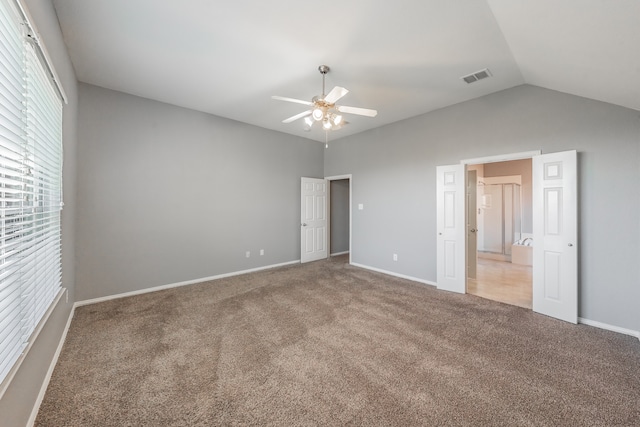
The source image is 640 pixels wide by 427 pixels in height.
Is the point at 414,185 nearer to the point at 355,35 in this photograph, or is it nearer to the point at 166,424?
the point at 355,35

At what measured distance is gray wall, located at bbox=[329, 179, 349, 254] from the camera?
6.81 meters

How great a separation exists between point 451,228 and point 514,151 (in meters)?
1.35

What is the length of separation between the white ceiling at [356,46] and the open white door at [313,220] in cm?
264

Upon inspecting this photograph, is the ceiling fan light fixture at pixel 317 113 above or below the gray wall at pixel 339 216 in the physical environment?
above

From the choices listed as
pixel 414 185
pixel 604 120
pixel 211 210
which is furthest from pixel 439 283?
pixel 211 210

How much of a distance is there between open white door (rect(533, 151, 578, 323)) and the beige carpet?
0.84 feet

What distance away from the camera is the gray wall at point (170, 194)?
3389 mm

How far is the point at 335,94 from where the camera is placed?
2.46 metres

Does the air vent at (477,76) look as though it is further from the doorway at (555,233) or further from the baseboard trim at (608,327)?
the baseboard trim at (608,327)

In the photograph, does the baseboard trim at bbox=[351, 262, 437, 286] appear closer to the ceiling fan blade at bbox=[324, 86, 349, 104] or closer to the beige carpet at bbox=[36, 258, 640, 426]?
the beige carpet at bbox=[36, 258, 640, 426]

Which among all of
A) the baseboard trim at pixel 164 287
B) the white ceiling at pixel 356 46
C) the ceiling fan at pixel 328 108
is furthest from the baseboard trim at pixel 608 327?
the baseboard trim at pixel 164 287

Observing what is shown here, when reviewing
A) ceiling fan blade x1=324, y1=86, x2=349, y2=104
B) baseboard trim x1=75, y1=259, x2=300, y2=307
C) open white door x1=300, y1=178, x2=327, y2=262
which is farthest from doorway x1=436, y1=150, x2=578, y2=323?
baseboard trim x1=75, y1=259, x2=300, y2=307

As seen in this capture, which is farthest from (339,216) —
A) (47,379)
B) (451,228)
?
(47,379)

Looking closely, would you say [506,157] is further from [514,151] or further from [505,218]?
[505,218]
